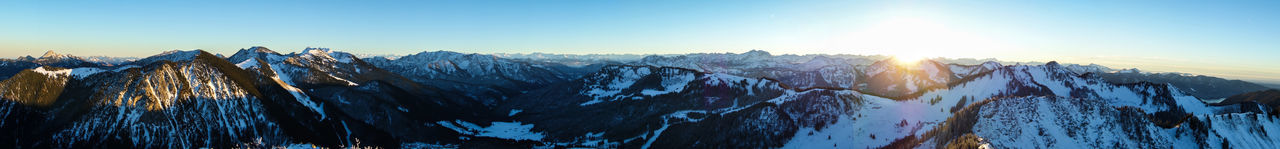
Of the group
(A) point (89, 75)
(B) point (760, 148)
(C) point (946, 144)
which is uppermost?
(A) point (89, 75)

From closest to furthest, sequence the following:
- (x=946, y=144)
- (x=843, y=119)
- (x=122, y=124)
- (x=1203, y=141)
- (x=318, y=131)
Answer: (x=1203, y=141) → (x=946, y=144) → (x=122, y=124) → (x=843, y=119) → (x=318, y=131)

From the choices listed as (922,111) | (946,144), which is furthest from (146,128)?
(922,111)

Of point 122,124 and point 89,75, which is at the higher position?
point 89,75

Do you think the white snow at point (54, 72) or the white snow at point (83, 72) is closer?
the white snow at point (54, 72)

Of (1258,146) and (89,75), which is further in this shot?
(89,75)

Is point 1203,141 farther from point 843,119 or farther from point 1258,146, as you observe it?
point 843,119

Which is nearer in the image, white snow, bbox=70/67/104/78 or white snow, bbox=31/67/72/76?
white snow, bbox=31/67/72/76

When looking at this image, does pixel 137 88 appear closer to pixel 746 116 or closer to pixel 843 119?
pixel 746 116

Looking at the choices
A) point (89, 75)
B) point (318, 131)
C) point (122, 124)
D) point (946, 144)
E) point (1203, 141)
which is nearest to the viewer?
point (1203, 141)

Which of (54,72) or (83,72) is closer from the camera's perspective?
(54,72)

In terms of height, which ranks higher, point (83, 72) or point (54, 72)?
point (54, 72)
